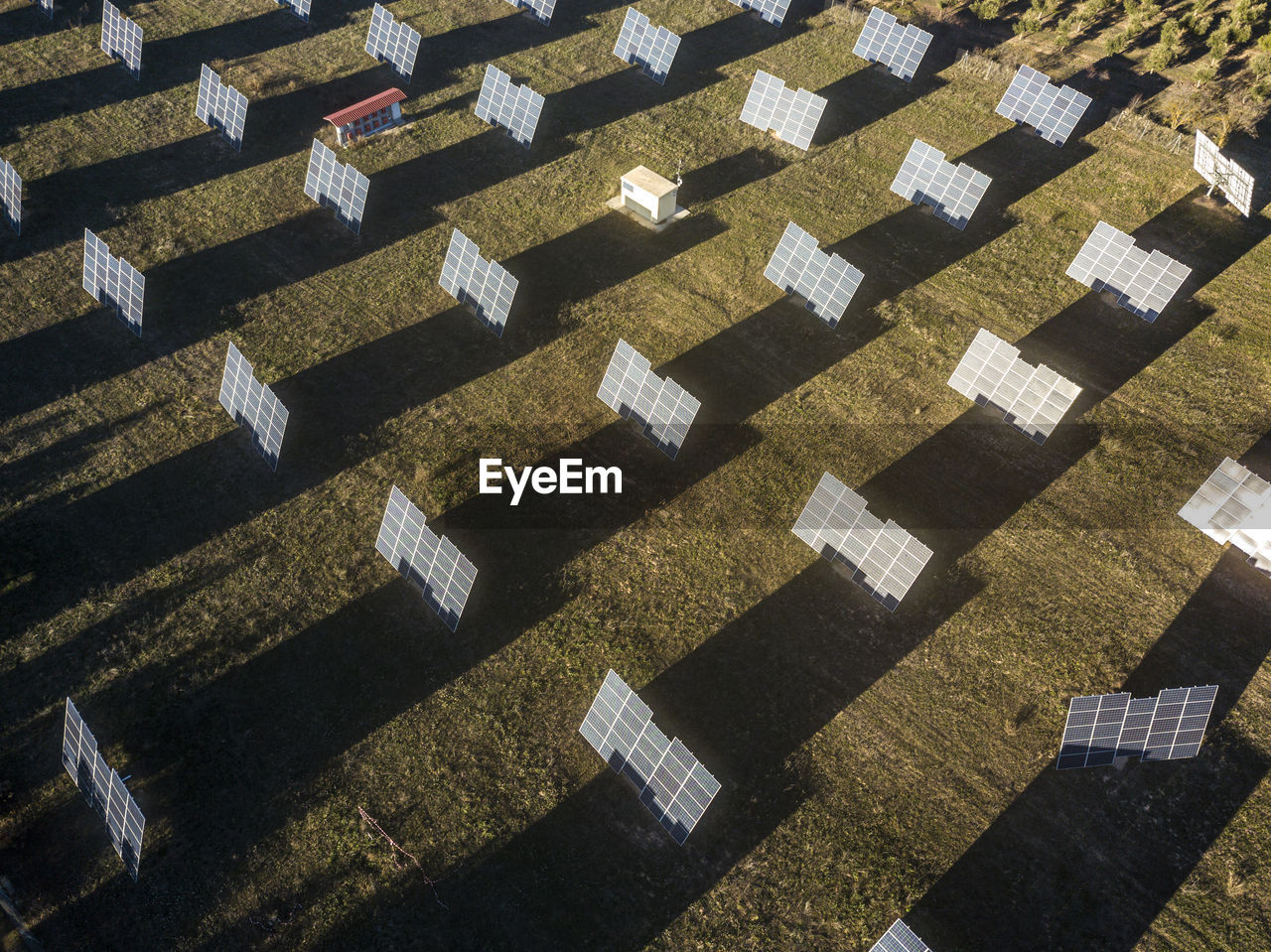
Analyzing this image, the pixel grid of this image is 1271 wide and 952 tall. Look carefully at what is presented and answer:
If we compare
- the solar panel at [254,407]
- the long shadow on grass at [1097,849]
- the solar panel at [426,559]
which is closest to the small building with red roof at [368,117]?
the solar panel at [254,407]

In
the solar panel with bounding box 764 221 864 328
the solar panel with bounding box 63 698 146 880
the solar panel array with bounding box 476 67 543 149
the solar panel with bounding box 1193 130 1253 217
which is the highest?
the solar panel with bounding box 1193 130 1253 217

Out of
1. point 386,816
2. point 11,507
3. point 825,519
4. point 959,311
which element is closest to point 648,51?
point 959,311

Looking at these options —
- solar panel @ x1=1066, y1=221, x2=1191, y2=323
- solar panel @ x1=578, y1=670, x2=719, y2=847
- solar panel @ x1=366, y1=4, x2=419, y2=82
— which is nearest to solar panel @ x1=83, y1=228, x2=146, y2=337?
solar panel @ x1=366, y1=4, x2=419, y2=82

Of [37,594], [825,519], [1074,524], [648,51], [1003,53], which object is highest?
[1003,53]

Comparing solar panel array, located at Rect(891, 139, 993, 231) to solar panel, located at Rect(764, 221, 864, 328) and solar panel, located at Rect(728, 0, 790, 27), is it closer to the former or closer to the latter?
solar panel, located at Rect(764, 221, 864, 328)

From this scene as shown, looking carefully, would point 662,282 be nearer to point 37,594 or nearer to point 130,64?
point 37,594

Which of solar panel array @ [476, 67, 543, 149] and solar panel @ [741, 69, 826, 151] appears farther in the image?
solar panel array @ [476, 67, 543, 149]

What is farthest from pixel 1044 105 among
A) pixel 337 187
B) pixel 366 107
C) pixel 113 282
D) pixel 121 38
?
pixel 121 38

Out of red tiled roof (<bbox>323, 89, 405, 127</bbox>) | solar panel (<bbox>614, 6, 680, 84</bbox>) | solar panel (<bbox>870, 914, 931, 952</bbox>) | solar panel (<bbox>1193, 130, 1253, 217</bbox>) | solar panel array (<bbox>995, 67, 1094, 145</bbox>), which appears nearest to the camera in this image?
solar panel (<bbox>870, 914, 931, 952</bbox>)
